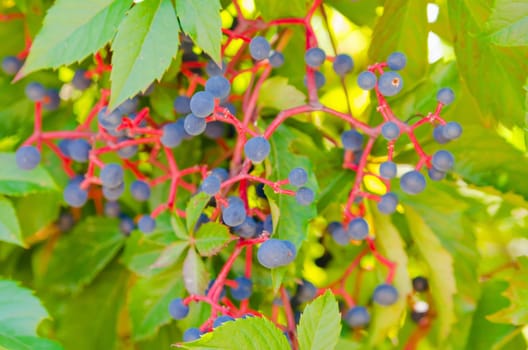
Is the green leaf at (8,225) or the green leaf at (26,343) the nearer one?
the green leaf at (26,343)

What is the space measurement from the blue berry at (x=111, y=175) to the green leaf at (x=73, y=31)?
0.20 metres

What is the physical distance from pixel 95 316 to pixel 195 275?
484 mm

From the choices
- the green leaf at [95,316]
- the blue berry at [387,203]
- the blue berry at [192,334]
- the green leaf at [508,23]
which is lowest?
the green leaf at [95,316]

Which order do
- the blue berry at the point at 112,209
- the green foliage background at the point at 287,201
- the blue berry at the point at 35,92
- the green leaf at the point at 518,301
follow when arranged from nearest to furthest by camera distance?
the green foliage background at the point at 287,201, the green leaf at the point at 518,301, the blue berry at the point at 35,92, the blue berry at the point at 112,209

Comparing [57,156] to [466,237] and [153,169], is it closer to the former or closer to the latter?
[153,169]

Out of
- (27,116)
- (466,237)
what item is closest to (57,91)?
(27,116)

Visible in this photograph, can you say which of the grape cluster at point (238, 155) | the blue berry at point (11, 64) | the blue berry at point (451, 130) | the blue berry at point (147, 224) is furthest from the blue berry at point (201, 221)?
the blue berry at point (11, 64)

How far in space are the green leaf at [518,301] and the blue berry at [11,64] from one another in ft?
2.65

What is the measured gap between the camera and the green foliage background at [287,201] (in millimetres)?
816

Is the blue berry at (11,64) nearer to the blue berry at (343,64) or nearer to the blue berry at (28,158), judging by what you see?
the blue berry at (28,158)

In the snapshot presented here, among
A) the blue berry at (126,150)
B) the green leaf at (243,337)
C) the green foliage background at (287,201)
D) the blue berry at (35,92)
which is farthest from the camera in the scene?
the blue berry at (35,92)

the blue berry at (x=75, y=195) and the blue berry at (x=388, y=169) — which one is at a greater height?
the blue berry at (x=388, y=169)

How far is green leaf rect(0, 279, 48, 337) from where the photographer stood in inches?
35.8

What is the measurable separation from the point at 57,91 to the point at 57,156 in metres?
0.11
